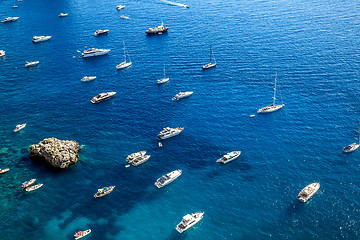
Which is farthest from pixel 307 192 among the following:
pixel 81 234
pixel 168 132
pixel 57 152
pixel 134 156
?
pixel 57 152

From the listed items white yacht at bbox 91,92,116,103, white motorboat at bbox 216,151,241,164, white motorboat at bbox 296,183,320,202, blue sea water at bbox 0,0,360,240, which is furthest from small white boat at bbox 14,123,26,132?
white motorboat at bbox 296,183,320,202

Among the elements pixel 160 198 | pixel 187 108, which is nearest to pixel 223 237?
pixel 160 198

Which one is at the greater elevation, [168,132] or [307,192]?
[168,132]

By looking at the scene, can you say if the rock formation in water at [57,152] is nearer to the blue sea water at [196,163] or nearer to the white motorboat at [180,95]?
the blue sea water at [196,163]

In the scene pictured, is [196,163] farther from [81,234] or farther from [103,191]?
[81,234]

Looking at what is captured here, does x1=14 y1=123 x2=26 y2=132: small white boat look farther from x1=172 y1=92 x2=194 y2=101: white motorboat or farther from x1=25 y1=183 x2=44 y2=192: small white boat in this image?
x1=172 y1=92 x2=194 y2=101: white motorboat

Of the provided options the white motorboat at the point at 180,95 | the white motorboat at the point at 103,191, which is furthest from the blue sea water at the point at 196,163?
the white motorboat at the point at 180,95
